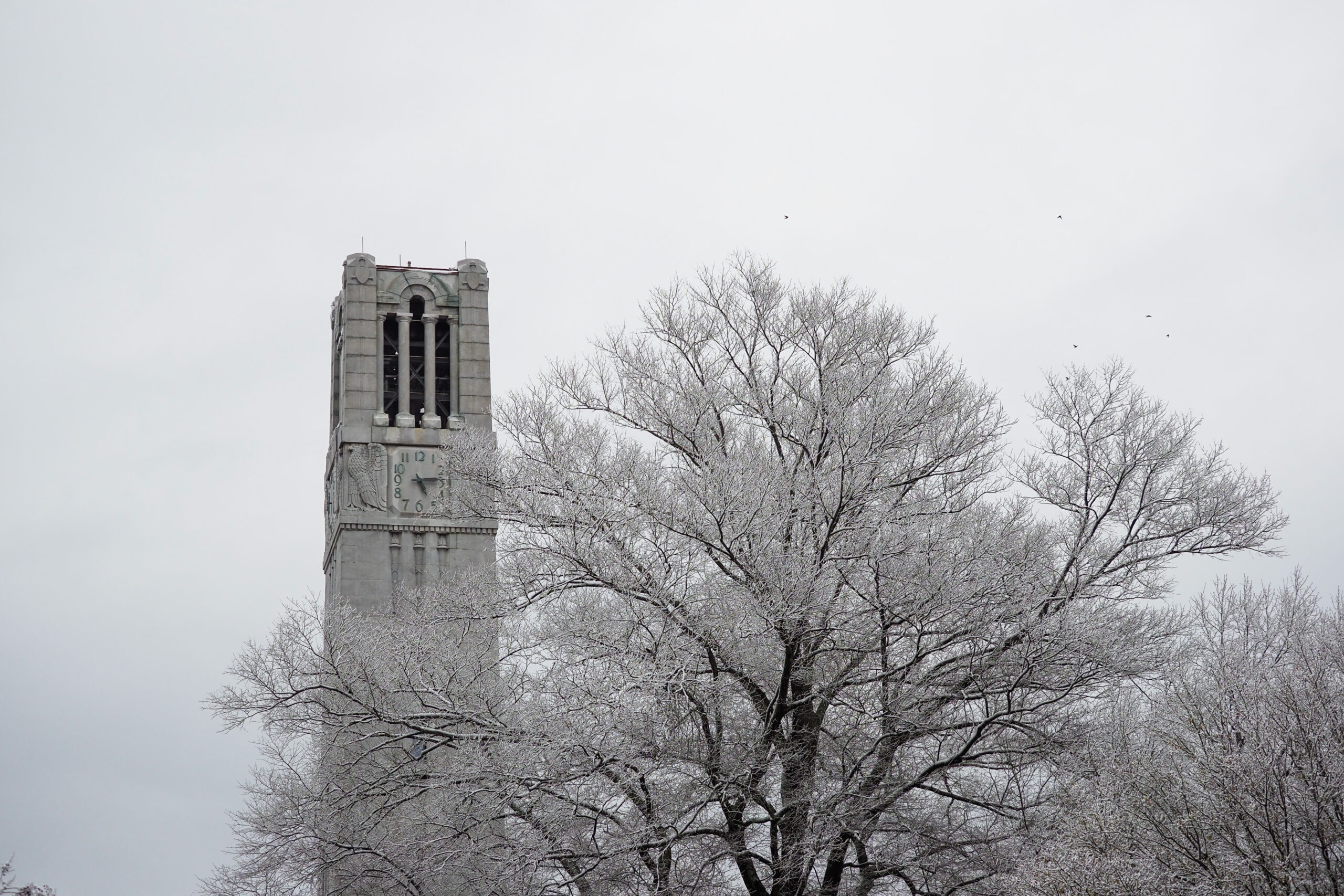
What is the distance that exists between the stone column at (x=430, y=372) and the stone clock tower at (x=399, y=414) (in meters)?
0.04

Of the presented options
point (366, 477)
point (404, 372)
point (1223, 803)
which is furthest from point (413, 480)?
point (1223, 803)

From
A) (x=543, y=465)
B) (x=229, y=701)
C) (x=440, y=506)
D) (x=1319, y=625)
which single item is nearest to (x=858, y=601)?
(x=543, y=465)

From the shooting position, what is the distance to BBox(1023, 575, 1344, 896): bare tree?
1606 centimetres

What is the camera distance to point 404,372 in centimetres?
5125

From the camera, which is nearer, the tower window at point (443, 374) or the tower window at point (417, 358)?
the tower window at point (443, 374)

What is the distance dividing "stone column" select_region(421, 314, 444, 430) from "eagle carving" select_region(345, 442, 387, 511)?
5.72 ft

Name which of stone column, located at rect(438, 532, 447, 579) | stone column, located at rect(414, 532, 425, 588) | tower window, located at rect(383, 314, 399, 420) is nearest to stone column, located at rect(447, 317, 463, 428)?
tower window, located at rect(383, 314, 399, 420)

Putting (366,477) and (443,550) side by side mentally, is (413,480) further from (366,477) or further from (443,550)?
(443,550)

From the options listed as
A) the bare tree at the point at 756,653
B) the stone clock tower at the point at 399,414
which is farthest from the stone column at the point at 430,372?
the bare tree at the point at 756,653

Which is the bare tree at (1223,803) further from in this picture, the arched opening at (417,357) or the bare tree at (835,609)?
Result: the arched opening at (417,357)

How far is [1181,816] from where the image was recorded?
16828mm

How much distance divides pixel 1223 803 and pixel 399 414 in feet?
122

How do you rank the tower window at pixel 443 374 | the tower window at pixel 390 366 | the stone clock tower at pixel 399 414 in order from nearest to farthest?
1. the stone clock tower at pixel 399 414
2. the tower window at pixel 390 366
3. the tower window at pixel 443 374

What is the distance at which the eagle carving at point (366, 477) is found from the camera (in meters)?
48.9
